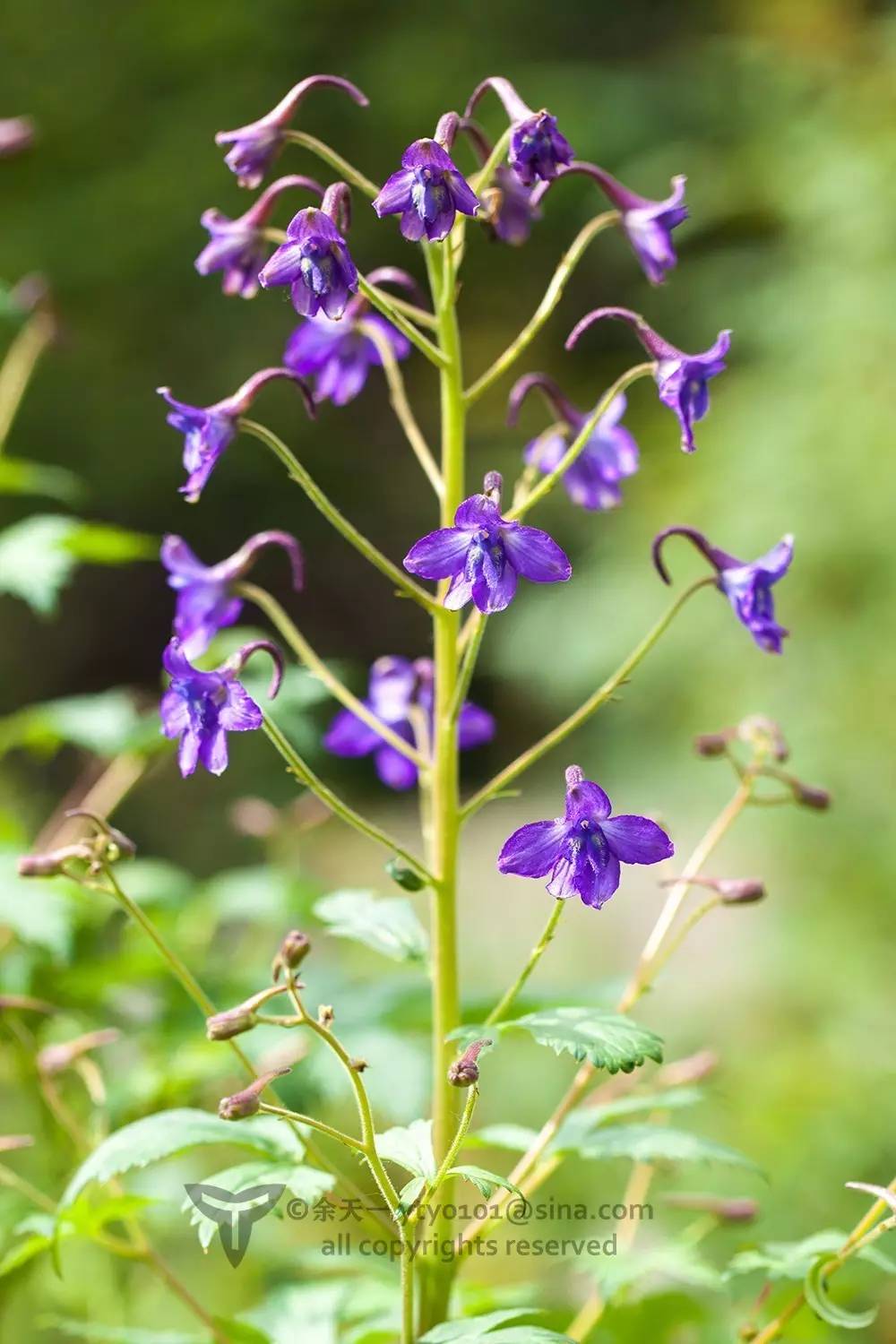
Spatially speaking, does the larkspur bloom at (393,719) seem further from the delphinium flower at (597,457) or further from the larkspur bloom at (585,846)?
the larkspur bloom at (585,846)

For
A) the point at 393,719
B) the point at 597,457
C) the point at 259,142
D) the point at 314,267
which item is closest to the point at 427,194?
the point at 314,267

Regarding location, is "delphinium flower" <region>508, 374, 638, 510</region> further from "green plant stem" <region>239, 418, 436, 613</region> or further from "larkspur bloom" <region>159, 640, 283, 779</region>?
"larkspur bloom" <region>159, 640, 283, 779</region>

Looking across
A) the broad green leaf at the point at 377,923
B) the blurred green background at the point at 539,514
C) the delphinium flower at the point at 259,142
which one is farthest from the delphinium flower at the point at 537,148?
the blurred green background at the point at 539,514

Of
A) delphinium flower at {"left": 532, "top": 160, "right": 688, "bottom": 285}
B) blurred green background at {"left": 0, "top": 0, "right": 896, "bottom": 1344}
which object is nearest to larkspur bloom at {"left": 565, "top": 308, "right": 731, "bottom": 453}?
delphinium flower at {"left": 532, "top": 160, "right": 688, "bottom": 285}

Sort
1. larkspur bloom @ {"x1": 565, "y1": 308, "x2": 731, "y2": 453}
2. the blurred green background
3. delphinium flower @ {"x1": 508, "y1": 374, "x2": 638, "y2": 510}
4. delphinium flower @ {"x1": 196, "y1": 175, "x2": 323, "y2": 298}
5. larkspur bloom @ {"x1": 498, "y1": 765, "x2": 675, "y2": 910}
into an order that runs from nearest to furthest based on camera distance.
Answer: larkspur bloom @ {"x1": 498, "y1": 765, "x2": 675, "y2": 910} < larkspur bloom @ {"x1": 565, "y1": 308, "x2": 731, "y2": 453} < delphinium flower @ {"x1": 196, "y1": 175, "x2": 323, "y2": 298} < delphinium flower @ {"x1": 508, "y1": 374, "x2": 638, "y2": 510} < the blurred green background

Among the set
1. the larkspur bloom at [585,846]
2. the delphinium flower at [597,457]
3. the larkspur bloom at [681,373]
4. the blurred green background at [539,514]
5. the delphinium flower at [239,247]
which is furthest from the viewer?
the blurred green background at [539,514]
